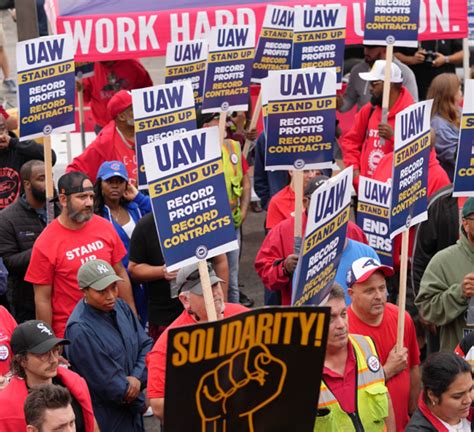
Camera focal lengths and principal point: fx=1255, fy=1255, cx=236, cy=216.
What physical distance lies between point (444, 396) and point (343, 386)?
18.9 inches

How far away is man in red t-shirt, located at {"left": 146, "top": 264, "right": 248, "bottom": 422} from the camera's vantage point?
20.6 ft

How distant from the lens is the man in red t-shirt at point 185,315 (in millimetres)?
6270

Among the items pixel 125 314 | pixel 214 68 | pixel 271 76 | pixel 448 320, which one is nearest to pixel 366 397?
pixel 448 320

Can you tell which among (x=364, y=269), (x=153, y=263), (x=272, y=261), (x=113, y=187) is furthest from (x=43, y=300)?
(x=364, y=269)

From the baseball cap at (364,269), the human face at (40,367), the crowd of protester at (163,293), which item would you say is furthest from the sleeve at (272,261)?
the human face at (40,367)

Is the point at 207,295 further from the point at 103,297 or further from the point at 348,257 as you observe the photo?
the point at 348,257

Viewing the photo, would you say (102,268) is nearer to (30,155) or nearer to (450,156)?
(30,155)

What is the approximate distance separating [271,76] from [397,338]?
242 centimetres

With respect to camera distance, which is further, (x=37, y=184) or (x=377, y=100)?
(x=377, y=100)

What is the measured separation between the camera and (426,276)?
750 cm

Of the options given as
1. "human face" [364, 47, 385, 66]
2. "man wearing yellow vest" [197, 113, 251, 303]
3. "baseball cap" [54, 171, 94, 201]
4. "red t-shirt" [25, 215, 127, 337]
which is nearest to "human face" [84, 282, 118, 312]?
"red t-shirt" [25, 215, 127, 337]

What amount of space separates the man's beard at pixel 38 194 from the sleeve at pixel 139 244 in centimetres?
84

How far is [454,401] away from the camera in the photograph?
5.95 m

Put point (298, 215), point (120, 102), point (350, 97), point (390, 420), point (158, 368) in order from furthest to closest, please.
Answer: point (350, 97), point (120, 102), point (298, 215), point (158, 368), point (390, 420)
